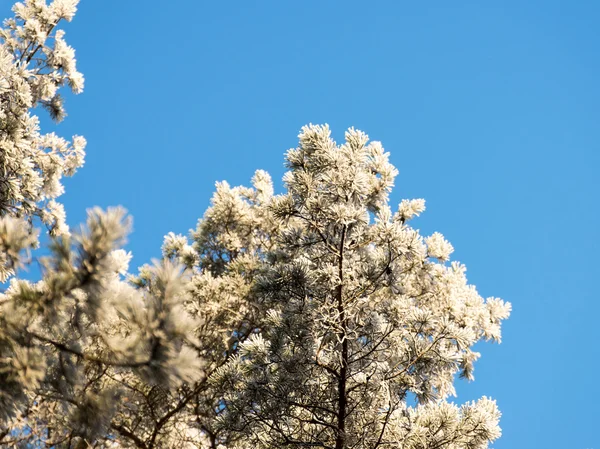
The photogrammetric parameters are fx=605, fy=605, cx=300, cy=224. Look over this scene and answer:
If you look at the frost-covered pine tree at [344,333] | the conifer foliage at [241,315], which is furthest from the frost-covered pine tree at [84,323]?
the frost-covered pine tree at [344,333]

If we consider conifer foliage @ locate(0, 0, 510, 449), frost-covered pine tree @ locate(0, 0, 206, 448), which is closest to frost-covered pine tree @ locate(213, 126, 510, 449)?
conifer foliage @ locate(0, 0, 510, 449)

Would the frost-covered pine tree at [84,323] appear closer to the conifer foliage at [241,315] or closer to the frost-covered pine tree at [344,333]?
the conifer foliage at [241,315]

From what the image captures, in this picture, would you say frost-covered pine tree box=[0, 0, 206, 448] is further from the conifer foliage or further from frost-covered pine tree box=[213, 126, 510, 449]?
frost-covered pine tree box=[213, 126, 510, 449]

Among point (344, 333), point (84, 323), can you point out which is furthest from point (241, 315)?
point (84, 323)

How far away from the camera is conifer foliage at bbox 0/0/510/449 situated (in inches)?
133

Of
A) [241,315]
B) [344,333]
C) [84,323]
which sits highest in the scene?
[241,315]

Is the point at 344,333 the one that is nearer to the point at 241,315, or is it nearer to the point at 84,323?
the point at 84,323

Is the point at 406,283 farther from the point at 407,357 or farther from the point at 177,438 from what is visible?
the point at 177,438

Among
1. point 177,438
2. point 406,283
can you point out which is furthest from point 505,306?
point 177,438

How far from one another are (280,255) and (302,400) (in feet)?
5.38

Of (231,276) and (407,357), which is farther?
(231,276)

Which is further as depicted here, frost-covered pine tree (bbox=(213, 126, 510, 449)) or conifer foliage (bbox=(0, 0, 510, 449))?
frost-covered pine tree (bbox=(213, 126, 510, 449))

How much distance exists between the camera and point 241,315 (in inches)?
360

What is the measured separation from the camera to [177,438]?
874cm
